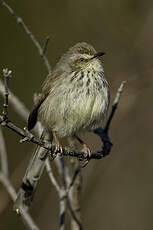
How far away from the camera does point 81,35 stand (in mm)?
8352

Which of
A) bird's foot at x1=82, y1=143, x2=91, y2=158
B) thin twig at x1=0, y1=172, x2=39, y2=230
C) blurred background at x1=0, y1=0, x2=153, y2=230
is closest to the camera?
thin twig at x1=0, y1=172, x2=39, y2=230

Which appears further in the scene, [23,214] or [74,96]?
[74,96]

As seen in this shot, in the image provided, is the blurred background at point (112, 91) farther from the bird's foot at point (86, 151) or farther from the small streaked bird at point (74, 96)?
the small streaked bird at point (74, 96)

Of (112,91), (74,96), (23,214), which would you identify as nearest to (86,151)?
(74,96)

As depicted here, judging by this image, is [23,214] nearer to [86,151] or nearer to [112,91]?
[86,151]

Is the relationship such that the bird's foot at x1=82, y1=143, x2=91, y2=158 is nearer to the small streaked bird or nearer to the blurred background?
the small streaked bird

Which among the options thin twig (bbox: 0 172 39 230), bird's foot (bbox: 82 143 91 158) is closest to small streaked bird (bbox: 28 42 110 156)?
bird's foot (bbox: 82 143 91 158)

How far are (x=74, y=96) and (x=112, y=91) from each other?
1.43m

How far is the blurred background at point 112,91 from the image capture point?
664 cm

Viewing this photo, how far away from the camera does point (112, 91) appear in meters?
6.44

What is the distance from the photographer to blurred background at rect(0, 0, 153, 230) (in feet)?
21.8

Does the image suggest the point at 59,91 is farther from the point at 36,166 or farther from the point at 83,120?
the point at 36,166

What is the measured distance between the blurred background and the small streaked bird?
856mm

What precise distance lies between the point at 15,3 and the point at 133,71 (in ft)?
11.8
